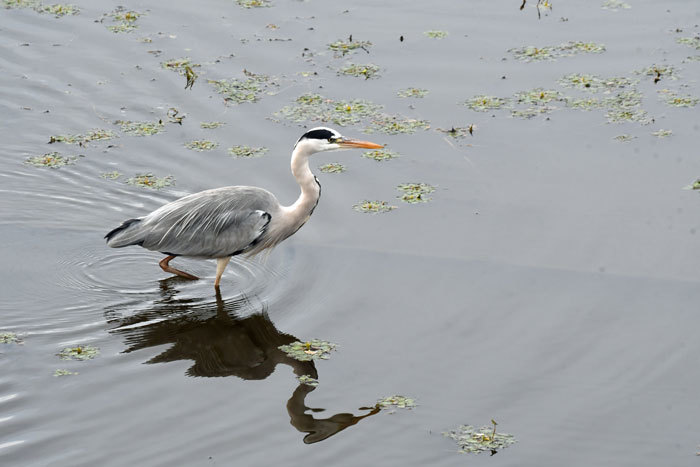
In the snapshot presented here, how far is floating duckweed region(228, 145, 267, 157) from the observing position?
32.8 feet

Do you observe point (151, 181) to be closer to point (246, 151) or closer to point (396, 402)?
point (246, 151)

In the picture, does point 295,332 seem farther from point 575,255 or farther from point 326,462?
point 575,255

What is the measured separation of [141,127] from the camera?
10508 millimetres

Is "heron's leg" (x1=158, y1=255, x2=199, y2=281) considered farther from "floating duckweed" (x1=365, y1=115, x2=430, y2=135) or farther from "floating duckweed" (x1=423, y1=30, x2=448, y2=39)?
"floating duckweed" (x1=423, y1=30, x2=448, y2=39)

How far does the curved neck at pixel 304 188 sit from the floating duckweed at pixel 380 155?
5.47 ft

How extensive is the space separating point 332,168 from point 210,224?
2.02 metres

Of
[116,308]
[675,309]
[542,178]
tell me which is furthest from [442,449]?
[542,178]

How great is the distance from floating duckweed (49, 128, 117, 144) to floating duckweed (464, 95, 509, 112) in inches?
149

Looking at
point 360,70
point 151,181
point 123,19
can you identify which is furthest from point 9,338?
point 123,19

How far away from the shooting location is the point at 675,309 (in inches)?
300

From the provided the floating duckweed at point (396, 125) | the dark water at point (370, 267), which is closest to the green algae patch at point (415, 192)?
the dark water at point (370, 267)

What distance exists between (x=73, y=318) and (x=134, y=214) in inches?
65.0

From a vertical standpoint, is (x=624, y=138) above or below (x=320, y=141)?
above

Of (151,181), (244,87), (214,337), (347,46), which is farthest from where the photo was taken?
(347,46)
